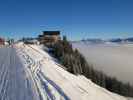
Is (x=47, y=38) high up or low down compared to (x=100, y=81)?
up

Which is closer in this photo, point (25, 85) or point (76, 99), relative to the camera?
point (76, 99)

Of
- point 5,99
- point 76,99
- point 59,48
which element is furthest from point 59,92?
point 59,48

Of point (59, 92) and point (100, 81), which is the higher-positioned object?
→ point (59, 92)

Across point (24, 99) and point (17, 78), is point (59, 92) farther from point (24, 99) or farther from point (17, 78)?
point (17, 78)

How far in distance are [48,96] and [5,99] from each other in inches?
74.2

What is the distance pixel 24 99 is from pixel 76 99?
267 cm

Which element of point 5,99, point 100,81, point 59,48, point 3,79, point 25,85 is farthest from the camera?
point 59,48

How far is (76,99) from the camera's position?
1019 cm

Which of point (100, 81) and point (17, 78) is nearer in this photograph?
point (17, 78)

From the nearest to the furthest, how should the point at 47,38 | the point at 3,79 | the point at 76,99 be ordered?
1. the point at 76,99
2. the point at 3,79
3. the point at 47,38

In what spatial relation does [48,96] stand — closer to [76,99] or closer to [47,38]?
[76,99]

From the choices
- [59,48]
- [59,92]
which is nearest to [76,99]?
[59,92]

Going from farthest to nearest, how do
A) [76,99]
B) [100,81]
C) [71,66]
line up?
[100,81] < [71,66] < [76,99]

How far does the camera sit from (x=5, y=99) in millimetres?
8633
